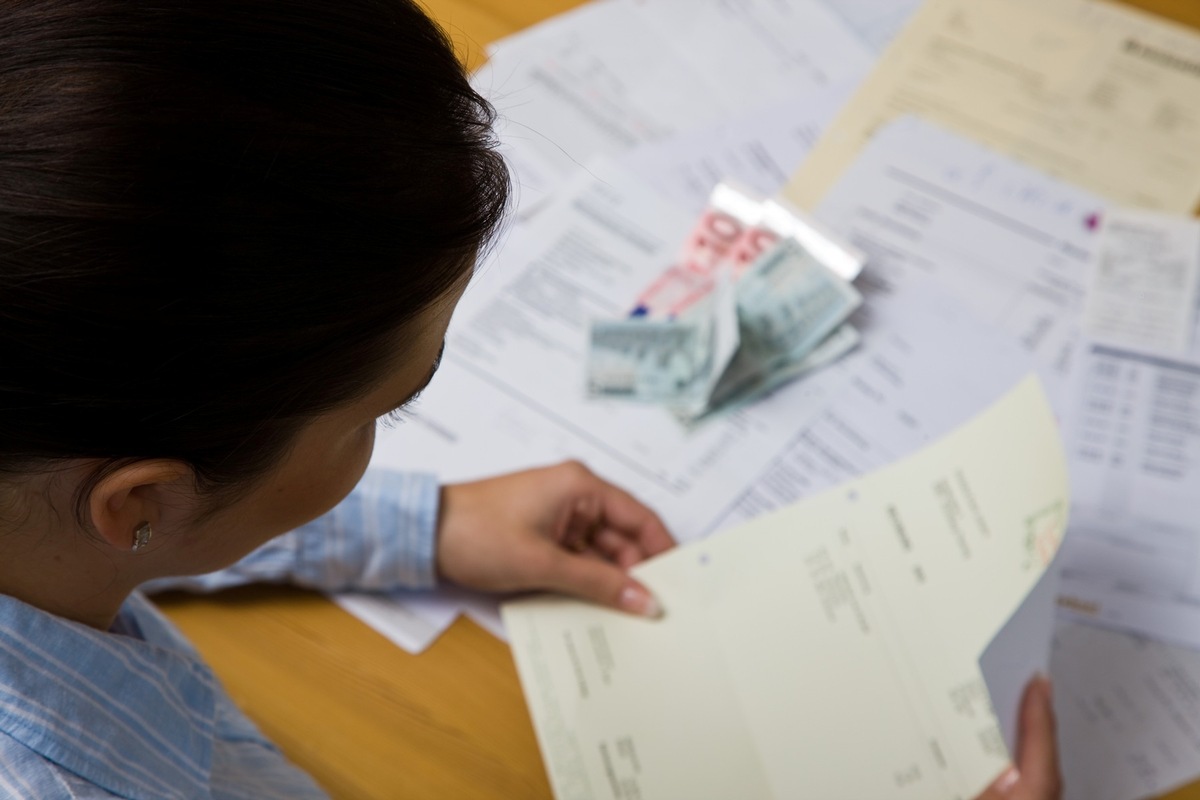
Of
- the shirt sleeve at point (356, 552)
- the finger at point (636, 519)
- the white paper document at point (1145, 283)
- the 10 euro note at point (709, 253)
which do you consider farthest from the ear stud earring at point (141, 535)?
the white paper document at point (1145, 283)

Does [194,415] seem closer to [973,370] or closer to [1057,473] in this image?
[1057,473]

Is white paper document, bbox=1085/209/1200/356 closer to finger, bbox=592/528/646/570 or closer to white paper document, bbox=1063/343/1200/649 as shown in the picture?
white paper document, bbox=1063/343/1200/649

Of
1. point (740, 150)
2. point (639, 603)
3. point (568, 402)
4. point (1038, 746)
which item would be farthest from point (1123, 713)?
point (740, 150)

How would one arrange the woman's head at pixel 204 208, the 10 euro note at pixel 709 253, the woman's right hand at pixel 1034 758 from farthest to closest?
1. the 10 euro note at pixel 709 253
2. the woman's right hand at pixel 1034 758
3. the woman's head at pixel 204 208

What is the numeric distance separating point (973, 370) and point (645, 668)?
38cm

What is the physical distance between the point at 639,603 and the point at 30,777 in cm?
37

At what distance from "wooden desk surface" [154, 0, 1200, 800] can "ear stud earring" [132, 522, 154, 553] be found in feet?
0.82

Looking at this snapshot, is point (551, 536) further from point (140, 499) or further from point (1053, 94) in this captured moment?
point (1053, 94)

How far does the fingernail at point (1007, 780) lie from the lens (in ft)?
2.11

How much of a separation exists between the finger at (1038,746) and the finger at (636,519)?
25 cm

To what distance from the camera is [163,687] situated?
1.90 ft

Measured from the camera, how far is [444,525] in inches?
29.8

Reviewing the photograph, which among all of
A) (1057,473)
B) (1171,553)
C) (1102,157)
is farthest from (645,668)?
(1102,157)

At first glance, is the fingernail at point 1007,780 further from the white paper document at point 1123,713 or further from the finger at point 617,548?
the finger at point 617,548
